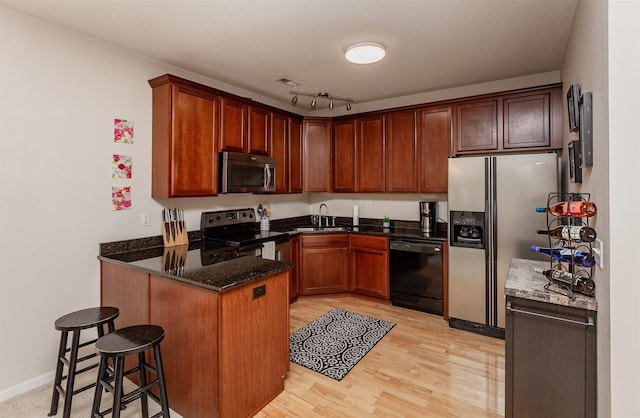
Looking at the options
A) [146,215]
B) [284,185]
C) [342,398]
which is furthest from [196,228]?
[342,398]

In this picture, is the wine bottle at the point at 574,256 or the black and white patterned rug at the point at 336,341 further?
the black and white patterned rug at the point at 336,341

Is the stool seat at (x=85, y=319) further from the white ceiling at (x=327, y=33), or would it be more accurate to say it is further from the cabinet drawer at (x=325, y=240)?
the cabinet drawer at (x=325, y=240)

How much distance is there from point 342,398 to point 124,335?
1436 mm

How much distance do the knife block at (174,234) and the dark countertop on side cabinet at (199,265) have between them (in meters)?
0.13

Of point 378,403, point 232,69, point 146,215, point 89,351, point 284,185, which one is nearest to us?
point 378,403

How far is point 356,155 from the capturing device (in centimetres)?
427

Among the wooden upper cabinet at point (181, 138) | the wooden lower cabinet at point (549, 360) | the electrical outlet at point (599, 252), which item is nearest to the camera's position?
the electrical outlet at point (599, 252)

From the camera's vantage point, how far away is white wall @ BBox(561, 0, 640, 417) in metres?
1.21

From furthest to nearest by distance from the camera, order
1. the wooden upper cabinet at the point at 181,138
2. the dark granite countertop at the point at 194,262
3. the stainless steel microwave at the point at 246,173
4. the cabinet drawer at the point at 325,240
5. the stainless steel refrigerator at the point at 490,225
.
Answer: the cabinet drawer at the point at 325,240, the stainless steel microwave at the point at 246,173, the stainless steel refrigerator at the point at 490,225, the wooden upper cabinet at the point at 181,138, the dark granite countertop at the point at 194,262

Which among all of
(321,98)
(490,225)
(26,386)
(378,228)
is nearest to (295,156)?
(321,98)

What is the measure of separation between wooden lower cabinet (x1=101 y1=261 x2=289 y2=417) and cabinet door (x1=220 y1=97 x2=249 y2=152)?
1565 mm

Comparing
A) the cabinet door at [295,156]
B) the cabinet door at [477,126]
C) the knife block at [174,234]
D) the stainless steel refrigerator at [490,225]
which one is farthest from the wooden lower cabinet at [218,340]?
the cabinet door at [477,126]

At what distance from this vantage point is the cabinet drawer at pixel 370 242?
12.5ft

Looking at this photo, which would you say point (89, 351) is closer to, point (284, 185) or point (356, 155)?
point (284, 185)
